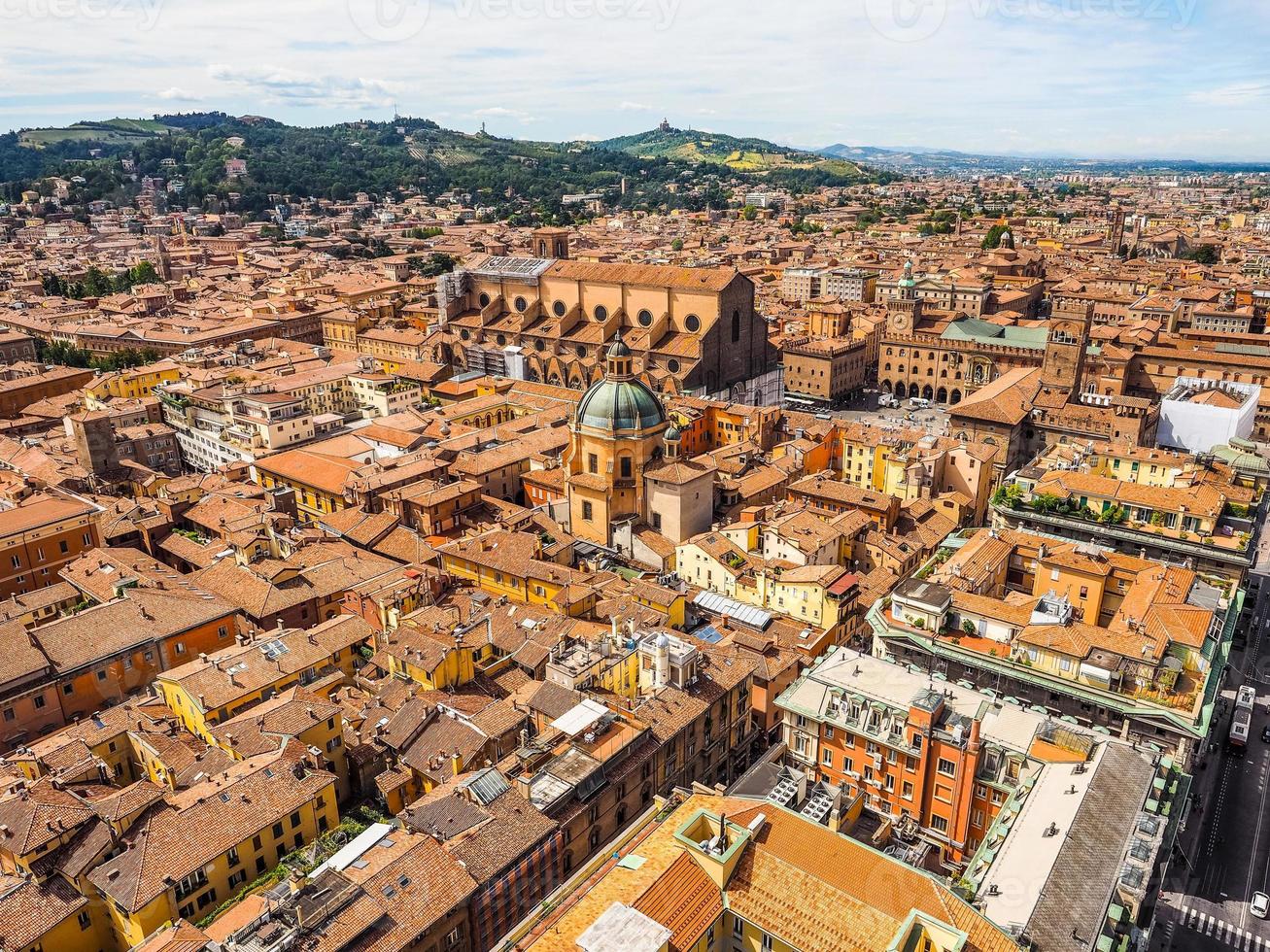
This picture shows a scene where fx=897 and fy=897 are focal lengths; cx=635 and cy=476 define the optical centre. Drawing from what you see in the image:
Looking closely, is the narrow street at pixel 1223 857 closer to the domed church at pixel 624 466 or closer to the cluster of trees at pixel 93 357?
the domed church at pixel 624 466

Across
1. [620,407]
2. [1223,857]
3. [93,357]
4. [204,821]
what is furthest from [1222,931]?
[93,357]

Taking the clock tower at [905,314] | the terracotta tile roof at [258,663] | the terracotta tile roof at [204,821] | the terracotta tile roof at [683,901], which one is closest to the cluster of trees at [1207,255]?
the clock tower at [905,314]

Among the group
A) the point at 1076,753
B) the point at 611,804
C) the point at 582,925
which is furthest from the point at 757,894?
the point at 1076,753

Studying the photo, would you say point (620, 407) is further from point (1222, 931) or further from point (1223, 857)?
point (1222, 931)

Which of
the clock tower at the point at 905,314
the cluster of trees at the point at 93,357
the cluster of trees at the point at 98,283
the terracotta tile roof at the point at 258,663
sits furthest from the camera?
the cluster of trees at the point at 98,283

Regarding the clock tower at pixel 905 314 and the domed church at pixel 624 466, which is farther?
the clock tower at pixel 905 314

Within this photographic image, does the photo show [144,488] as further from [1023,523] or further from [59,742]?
[1023,523]

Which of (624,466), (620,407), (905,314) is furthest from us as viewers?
(905,314)
